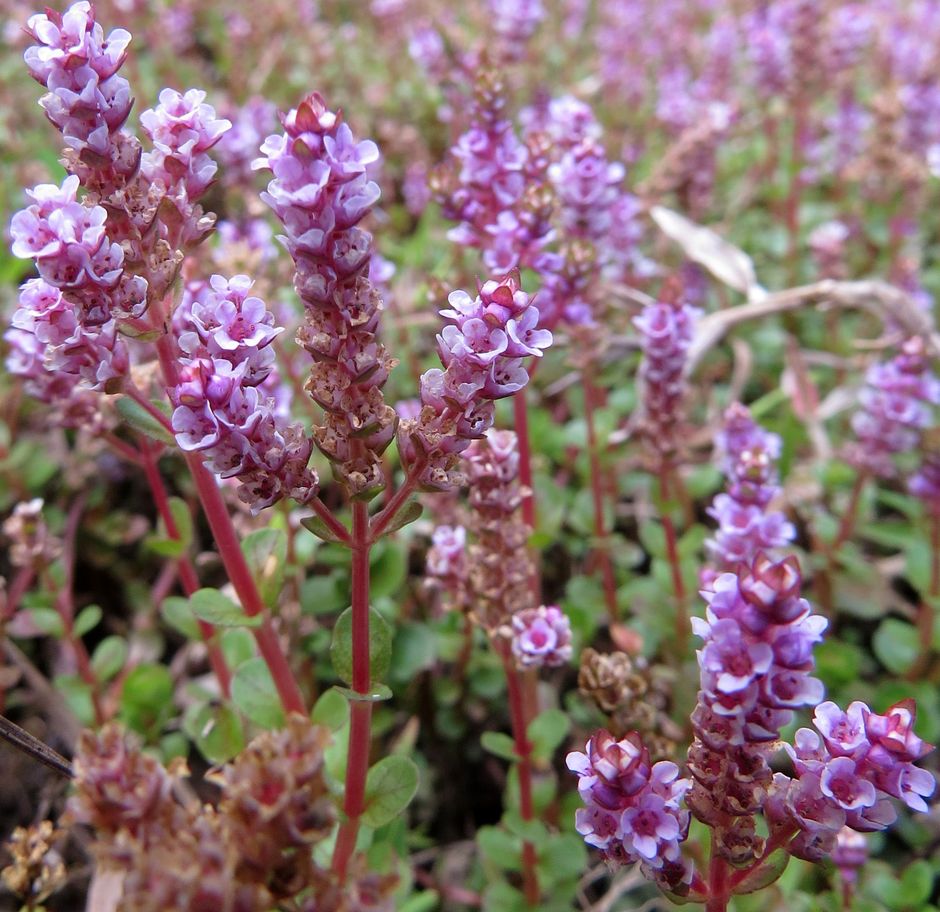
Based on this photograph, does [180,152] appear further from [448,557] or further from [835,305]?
[835,305]

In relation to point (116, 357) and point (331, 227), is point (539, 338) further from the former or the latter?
point (116, 357)

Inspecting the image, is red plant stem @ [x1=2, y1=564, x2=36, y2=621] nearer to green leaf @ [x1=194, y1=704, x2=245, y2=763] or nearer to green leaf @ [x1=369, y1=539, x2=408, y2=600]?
green leaf @ [x1=194, y1=704, x2=245, y2=763]

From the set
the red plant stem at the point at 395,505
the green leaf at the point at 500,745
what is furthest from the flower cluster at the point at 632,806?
the green leaf at the point at 500,745

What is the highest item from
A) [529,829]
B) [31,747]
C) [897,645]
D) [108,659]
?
[31,747]

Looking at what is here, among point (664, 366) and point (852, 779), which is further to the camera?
point (664, 366)

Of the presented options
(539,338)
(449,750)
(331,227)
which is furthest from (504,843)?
(331,227)

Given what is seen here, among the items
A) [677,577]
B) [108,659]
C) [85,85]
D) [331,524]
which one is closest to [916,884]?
[677,577]
